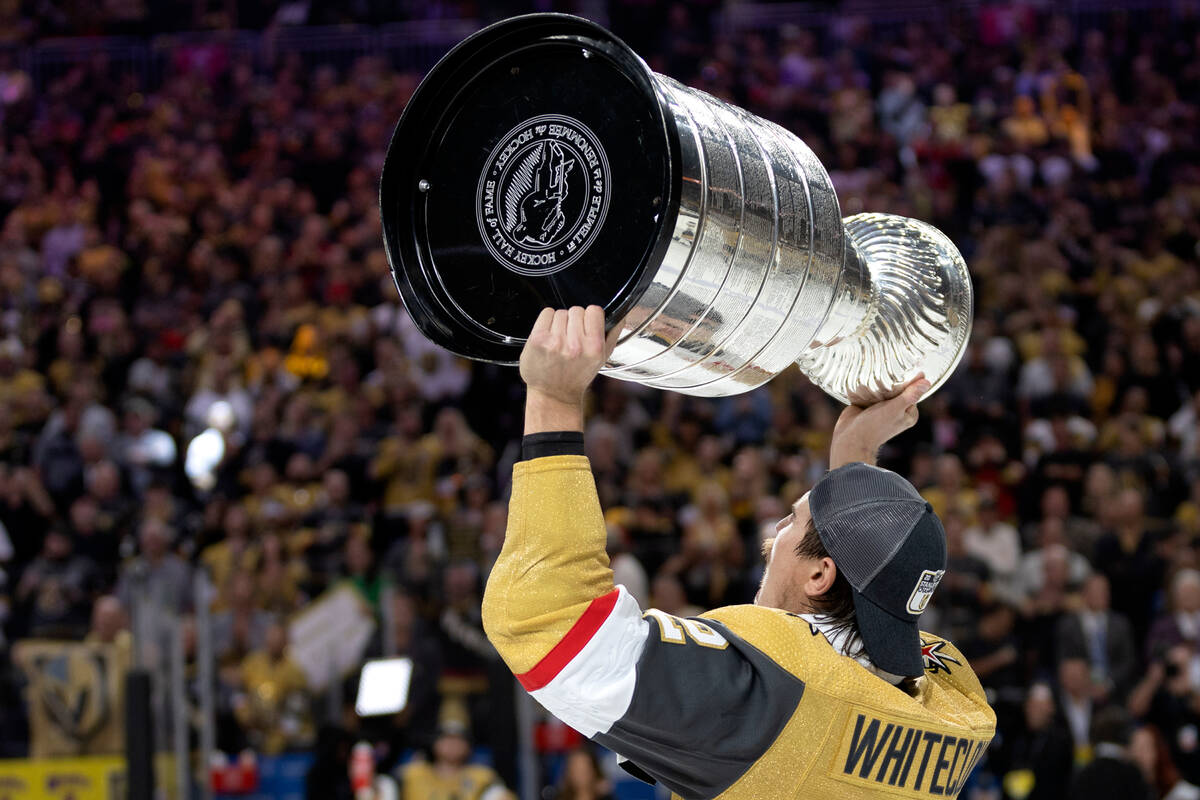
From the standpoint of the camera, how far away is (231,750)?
27.6 feet

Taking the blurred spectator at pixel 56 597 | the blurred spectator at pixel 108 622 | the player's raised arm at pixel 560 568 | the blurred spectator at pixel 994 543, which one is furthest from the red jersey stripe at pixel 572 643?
the blurred spectator at pixel 56 597

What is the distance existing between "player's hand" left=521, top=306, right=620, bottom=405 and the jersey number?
0.34 m

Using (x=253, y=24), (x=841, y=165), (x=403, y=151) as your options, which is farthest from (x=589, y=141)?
(x=253, y=24)

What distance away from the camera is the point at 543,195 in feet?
7.34

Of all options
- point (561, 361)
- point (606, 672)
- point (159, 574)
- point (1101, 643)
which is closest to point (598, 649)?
point (606, 672)

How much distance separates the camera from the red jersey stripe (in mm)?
1990

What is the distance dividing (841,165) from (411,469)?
17.7 feet

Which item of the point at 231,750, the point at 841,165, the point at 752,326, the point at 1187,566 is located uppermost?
the point at 841,165

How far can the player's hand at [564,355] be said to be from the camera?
2053 mm

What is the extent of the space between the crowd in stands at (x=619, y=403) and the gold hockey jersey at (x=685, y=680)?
4.95 metres

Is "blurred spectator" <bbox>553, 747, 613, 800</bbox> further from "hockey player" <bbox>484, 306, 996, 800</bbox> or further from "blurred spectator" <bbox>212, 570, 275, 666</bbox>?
"hockey player" <bbox>484, 306, 996, 800</bbox>

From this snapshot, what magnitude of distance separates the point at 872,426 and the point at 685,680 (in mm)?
1064

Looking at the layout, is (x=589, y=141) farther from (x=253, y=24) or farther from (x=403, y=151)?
(x=253, y=24)

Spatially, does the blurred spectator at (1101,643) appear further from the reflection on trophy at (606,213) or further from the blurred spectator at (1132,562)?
the reflection on trophy at (606,213)
